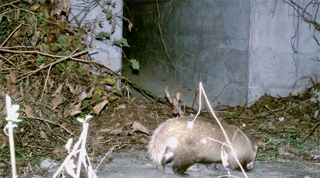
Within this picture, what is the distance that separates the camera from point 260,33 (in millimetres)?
6949

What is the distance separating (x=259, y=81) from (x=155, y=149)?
10.4 feet

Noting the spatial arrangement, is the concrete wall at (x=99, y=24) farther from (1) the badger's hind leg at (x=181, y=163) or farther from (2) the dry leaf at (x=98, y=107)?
(1) the badger's hind leg at (x=181, y=163)

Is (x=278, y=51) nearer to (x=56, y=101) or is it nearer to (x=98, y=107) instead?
(x=98, y=107)

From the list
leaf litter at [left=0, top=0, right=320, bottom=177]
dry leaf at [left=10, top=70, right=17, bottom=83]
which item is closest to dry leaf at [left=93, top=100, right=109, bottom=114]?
leaf litter at [left=0, top=0, right=320, bottom=177]

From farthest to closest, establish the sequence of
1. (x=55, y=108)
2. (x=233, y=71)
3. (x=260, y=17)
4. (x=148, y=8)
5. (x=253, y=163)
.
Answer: (x=148, y=8), (x=233, y=71), (x=260, y=17), (x=55, y=108), (x=253, y=163)

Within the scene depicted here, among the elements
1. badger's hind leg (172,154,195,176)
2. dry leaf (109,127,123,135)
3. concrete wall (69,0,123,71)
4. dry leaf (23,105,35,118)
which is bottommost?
badger's hind leg (172,154,195,176)

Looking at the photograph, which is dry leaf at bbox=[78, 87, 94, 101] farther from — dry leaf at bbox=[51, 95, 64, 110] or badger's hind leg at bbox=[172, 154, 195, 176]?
badger's hind leg at bbox=[172, 154, 195, 176]

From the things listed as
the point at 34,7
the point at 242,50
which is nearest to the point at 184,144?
the point at 34,7

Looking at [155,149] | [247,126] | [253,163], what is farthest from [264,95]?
[155,149]

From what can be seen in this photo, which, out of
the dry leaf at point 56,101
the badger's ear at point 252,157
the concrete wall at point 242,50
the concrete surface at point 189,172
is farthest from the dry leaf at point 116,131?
the concrete wall at point 242,50

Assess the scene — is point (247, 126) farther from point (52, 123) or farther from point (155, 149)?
point (52, 123)

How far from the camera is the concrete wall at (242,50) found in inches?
275

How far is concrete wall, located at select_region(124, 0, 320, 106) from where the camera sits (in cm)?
698

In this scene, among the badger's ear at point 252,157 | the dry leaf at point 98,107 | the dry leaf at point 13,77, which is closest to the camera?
the badger's ear at point 252,157
